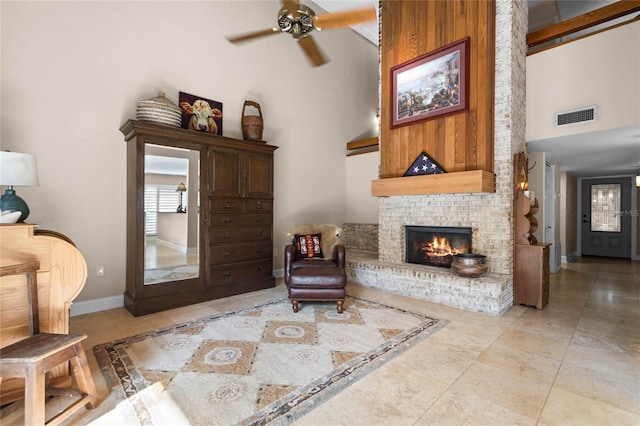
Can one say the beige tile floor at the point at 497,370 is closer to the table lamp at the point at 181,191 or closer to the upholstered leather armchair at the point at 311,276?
the upholstered leather armchair at the point at 311,276

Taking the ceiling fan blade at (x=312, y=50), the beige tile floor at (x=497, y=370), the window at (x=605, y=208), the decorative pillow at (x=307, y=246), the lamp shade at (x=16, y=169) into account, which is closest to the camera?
the beige tile floor at (x=497, y=370)

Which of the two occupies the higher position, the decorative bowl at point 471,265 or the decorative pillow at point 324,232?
the decorative pillow at point 324,232

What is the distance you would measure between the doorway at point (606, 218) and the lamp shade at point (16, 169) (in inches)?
435

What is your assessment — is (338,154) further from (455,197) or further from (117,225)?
(117,225)

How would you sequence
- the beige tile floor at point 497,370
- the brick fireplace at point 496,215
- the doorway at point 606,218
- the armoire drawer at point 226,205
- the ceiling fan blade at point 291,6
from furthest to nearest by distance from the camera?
the doorway at point 606,218
the armoire drawer at point 226,205
the brick fireplace at point 496,215
the ceiling fan blade at point 291,6
the beige tile floor at point 497,370

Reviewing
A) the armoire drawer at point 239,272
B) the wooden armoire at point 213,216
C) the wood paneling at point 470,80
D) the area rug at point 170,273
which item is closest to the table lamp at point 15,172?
the wooden armoire at point 213,216

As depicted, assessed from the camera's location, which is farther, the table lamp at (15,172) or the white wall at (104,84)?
the white wall at (104,84)

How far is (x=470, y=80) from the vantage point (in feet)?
12.7

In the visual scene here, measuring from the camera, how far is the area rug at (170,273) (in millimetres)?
3400

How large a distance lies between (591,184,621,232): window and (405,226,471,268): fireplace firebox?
21.3ft


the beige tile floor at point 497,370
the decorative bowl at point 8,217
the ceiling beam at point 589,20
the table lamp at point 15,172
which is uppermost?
the ceiling beam at point 589,20

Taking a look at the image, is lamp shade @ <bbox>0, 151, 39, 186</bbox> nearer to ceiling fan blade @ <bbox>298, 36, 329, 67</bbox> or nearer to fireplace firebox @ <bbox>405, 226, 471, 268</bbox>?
ceiling fan blade @ <bbox>298, 36, 329, 67</bbox>

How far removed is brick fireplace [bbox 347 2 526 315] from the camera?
3.55 m

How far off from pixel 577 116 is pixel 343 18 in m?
3.23
